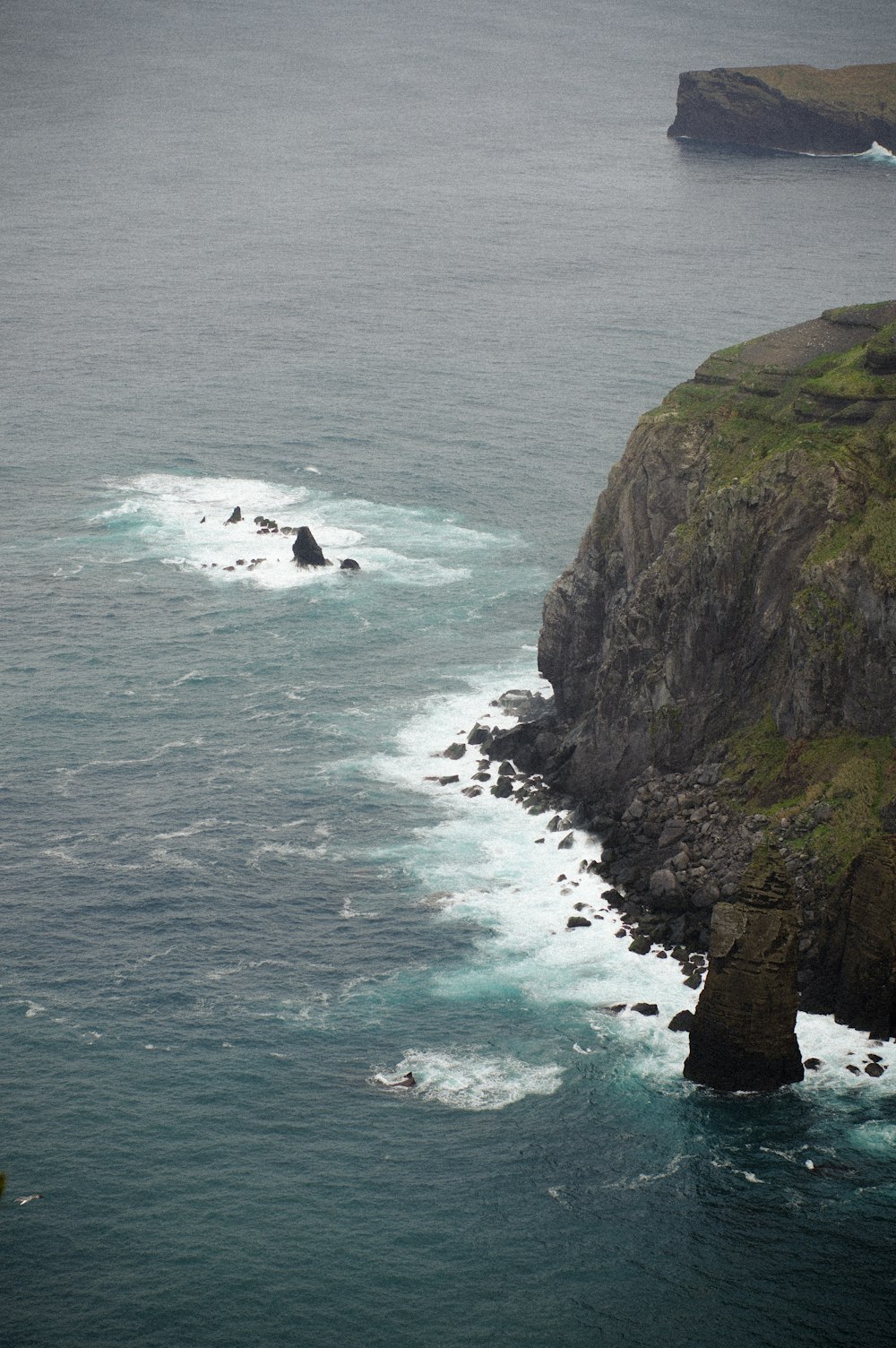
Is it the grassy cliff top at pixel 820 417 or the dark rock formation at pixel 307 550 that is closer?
the grassy cliff top at pixel 820 417

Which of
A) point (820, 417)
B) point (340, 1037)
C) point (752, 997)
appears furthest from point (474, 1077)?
point (820, 417)

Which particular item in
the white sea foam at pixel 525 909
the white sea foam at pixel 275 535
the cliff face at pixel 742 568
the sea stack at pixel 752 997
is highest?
the cliff face at pixel 742 568

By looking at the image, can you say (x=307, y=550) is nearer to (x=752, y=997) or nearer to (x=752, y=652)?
(x=752, y=652)

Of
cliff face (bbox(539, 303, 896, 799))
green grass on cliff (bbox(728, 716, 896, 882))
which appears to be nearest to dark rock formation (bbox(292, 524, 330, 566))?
cliff face (bbox(539, 303, 896, 799))

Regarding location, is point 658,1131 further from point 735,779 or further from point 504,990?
point 735,779

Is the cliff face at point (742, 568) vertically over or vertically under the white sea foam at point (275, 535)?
over

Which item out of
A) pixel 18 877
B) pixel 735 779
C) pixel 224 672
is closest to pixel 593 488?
pixel 224 672

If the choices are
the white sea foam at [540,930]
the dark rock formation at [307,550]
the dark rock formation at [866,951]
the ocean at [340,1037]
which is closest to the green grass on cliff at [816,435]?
the dark rock formation at [866,951]

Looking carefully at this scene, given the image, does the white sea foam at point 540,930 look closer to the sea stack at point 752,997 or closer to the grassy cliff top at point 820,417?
the sea stack at point 752,997
